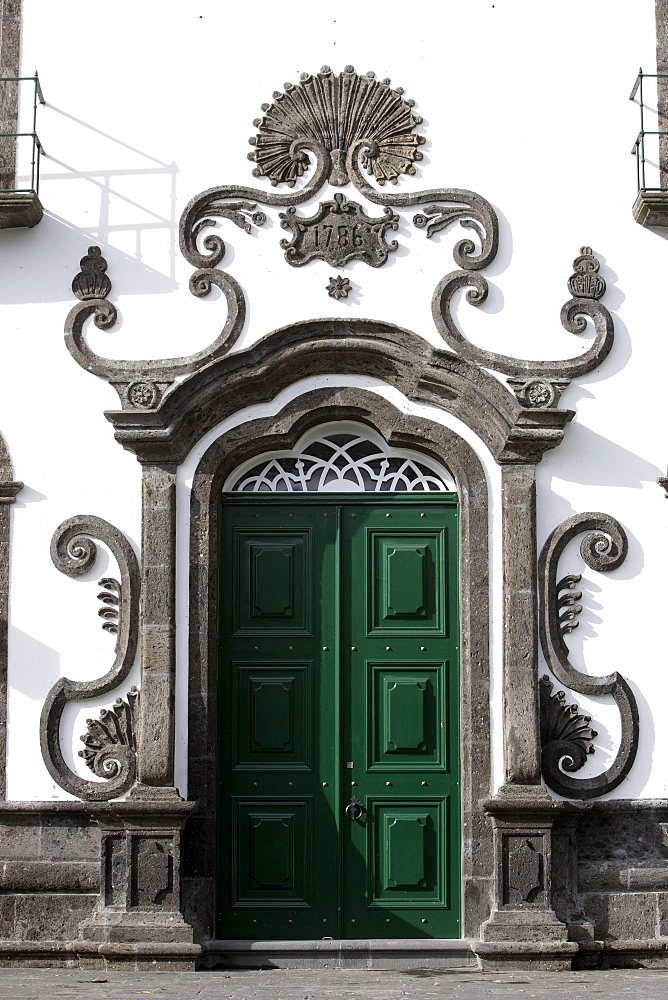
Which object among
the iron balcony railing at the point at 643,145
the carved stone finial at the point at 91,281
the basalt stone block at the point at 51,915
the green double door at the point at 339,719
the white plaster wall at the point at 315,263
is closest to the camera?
the basalt stone block at the point at 51,915

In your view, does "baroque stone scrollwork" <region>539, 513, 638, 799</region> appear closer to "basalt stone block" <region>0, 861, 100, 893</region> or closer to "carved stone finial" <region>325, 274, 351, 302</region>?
"carved stone finial" <region>325, 274, 351, 302</region>

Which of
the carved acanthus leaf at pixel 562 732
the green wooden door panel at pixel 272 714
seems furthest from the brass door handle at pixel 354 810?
the carved acanthus leaf at pixel 562 732

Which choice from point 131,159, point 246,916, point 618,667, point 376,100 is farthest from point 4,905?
point 376,100

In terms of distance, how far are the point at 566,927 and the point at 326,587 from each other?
2340 millimetres

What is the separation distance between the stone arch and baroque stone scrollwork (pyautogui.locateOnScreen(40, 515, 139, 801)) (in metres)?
0.35

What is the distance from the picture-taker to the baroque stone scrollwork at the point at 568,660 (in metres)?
8.30

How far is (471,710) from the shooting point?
8352 millimetres

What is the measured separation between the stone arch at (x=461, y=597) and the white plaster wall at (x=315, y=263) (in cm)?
13

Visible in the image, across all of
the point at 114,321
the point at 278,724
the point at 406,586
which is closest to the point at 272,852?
the point at 278,724

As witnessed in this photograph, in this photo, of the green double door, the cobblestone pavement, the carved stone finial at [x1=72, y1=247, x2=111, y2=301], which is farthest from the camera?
the carved stone finial at [x1=72, y1=247, x2=111, y2=301]

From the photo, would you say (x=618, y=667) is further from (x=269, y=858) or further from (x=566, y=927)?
(x=269, y=858)

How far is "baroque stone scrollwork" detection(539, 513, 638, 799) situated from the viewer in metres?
8.30

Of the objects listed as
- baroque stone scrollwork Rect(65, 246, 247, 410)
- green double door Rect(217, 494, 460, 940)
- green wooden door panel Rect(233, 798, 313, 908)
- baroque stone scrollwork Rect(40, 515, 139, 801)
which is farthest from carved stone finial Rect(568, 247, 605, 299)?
green wooden door panel Rect(233, 798, 313, 908)

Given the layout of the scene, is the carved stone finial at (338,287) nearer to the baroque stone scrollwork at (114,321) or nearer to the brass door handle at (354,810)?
the baroque stone scrollwork at (114,321)
